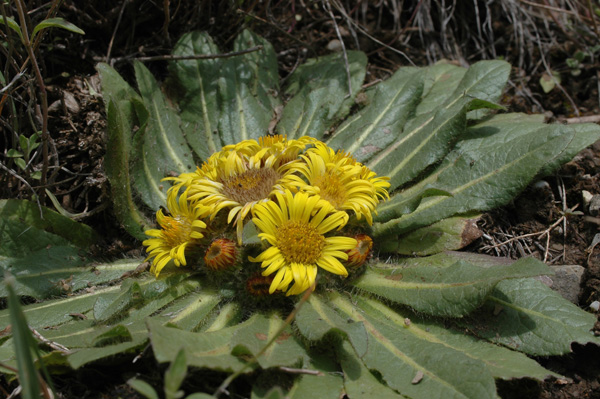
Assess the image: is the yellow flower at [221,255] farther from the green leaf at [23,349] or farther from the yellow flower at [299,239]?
the green leaf at [23,349]

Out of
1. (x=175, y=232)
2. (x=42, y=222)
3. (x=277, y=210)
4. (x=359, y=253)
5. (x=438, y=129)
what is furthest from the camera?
(x=438, y=129)

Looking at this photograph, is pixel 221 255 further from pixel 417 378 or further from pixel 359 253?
pixel 417 378

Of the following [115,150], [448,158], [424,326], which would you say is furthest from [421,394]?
[115,150]

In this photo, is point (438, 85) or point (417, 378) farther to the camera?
point (438, 85)

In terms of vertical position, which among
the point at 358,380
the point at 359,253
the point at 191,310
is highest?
the point at 359,253

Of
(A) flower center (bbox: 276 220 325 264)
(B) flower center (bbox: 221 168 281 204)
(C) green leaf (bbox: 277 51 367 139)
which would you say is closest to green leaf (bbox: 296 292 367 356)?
(A) flower center (bbox: 276 220 325 264)

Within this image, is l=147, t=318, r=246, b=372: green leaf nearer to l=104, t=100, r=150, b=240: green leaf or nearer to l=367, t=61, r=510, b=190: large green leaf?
l=104, t=100, r=150, b=240: green leaf

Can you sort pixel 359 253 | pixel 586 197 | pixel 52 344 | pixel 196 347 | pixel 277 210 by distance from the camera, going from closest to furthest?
pixel 196 347 < pixel 52 344 < pixel 277 210 < pixel 359 253 < pixel 586 197

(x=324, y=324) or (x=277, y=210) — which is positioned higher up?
(x=277, y=210)

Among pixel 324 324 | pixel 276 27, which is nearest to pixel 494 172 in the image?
pixel 324 324
